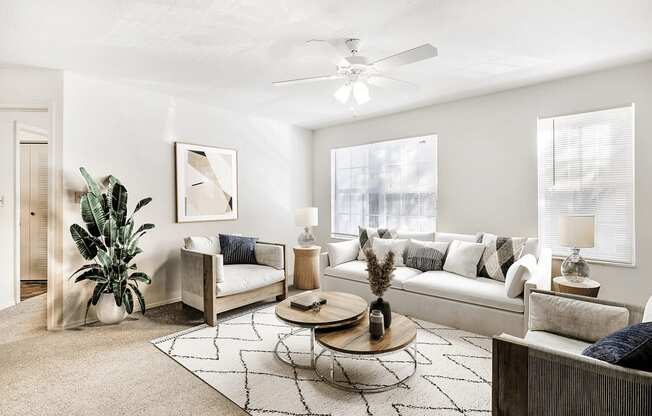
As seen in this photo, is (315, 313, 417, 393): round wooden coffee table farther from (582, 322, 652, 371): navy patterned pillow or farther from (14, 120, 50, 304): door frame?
(14, 120, 50, 304): door frame

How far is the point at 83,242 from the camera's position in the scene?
10.5 feet

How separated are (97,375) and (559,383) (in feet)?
9.28

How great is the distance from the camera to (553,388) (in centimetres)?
142

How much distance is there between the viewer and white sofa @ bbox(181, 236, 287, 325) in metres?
3.46

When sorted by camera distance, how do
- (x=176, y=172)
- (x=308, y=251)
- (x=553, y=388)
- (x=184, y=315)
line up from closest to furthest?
(x=553, y=388) < (x=184, y=315) < (x=176, y=172) < (x=308, y=251)

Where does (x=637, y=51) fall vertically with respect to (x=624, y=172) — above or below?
above

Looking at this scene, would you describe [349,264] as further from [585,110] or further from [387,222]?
[585,110]

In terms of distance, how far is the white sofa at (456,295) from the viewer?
9.67 ft

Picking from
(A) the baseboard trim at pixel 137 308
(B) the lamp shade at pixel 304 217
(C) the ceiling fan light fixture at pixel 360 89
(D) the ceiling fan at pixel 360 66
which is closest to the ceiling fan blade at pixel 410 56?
(D) the ceiling fan at pixel 360 66

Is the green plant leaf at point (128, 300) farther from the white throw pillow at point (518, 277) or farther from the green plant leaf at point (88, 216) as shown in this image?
the white throw pillow at point (518, 277)

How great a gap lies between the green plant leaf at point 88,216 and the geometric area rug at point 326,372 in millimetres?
1204

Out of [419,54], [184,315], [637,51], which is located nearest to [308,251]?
[184,315]

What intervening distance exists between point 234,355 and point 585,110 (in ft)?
13.1

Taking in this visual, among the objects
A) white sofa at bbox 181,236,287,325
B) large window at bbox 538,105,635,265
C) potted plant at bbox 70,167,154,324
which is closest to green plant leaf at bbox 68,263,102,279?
potted plant at bbox 70,167,154,324
